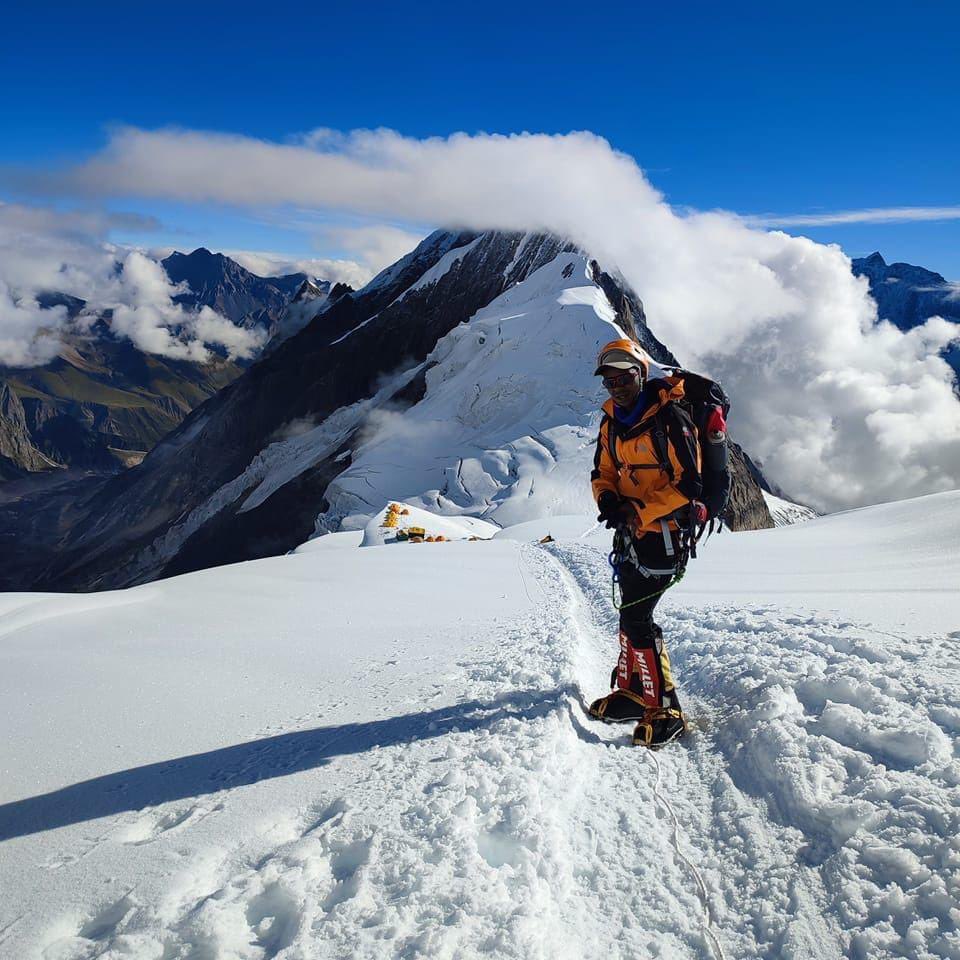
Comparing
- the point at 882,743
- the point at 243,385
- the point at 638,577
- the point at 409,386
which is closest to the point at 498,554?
the point at 638,577

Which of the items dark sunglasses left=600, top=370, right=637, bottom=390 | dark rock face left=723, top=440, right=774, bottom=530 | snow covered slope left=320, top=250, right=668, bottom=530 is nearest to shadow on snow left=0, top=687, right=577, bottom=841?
dark sunglasses left=600, top=370, right=637, bottom=390

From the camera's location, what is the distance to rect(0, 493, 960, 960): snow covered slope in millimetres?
2717

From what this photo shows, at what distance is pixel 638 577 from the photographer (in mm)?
4988

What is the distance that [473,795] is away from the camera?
368cm

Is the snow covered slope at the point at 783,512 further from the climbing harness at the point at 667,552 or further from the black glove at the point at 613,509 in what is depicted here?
the black glove at the point at 613,509

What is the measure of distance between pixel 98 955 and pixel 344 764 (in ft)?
5.42

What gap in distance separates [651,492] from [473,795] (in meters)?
2.46

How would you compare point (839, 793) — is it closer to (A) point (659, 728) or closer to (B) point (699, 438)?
(A) point (659, 728)

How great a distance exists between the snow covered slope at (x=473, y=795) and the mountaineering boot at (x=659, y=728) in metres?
0.10

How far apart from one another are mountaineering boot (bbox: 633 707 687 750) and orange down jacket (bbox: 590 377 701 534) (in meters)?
1.33

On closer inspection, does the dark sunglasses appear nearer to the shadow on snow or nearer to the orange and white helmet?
the orange and white helmet

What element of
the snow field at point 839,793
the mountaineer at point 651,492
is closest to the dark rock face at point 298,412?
the mountaineer at point 651,492

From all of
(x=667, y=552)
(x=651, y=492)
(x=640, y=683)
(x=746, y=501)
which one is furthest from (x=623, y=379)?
(x=746, y=501)

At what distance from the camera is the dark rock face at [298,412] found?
333 ft
